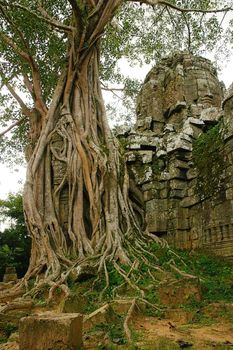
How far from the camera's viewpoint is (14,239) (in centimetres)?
1198

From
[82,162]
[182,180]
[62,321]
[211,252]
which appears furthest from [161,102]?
[62,321]

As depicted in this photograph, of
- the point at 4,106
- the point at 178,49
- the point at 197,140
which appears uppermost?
the point at 178,49

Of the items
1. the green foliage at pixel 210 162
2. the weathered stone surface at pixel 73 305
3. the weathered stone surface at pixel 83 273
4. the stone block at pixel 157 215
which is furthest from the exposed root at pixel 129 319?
the stone block at pixel 157 215

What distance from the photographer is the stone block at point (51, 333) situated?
2322 millimetres

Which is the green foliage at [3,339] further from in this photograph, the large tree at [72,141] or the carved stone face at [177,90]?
the carved stone face at [177,90]

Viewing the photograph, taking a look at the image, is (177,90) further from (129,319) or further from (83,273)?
(129,319)

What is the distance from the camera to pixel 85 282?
4.74 m

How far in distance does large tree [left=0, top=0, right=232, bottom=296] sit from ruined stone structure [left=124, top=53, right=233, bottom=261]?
547 mm

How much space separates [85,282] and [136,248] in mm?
1213

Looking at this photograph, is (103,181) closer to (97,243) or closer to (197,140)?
(97,243)

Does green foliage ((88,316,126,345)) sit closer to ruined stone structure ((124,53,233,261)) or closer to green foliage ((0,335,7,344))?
green foliage ((0,335,7,344))

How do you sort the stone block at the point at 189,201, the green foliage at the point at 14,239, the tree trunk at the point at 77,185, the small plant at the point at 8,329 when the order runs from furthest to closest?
the green foliage at the point at 14,239
the stone block at the point at 189,201
the tree trunk at the point at 77,185
the small plant at the point at 8,329

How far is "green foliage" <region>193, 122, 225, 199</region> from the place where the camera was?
583 centimetres

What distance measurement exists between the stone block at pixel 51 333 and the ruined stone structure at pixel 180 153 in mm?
3548
